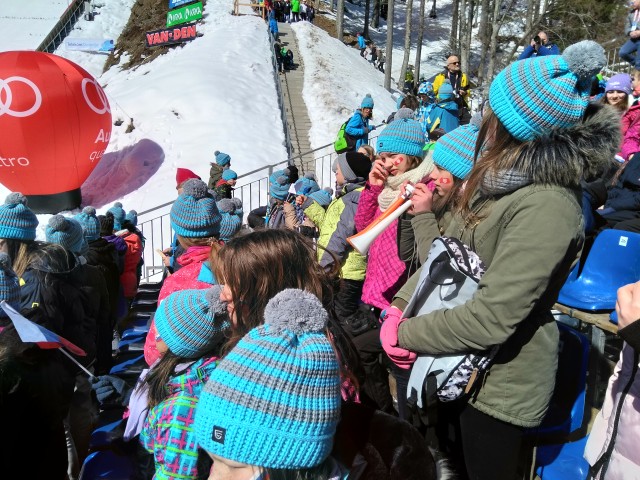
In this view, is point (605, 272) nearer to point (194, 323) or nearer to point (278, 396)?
point (194, 323)

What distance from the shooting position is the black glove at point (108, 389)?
3.12 meters

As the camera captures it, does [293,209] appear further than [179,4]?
No

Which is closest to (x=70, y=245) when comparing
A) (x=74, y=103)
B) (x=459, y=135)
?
(x=459, y=135)

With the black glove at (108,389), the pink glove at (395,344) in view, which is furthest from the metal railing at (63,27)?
the pink glove at (395,344)

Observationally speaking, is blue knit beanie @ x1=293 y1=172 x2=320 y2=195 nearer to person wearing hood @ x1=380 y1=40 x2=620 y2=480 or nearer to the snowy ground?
person wearing hood @ x1=380 y1=40 x2=620 y2=480

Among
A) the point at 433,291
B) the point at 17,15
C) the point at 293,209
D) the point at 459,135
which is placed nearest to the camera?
the point at 433,291

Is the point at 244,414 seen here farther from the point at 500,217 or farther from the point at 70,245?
the point at 70,245

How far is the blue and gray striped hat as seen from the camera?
272 centimetres

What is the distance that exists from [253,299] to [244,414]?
871 mm

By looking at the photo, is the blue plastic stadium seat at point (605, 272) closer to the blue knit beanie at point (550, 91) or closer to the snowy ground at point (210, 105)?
the blue knit beanie at point (550, 91)

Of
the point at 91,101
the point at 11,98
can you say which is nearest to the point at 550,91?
the point at 11,98

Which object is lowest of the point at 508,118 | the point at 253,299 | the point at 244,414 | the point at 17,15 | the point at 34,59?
the point at 17,15

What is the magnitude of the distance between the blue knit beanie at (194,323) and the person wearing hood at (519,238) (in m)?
0.68

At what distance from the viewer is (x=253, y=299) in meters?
2.29
